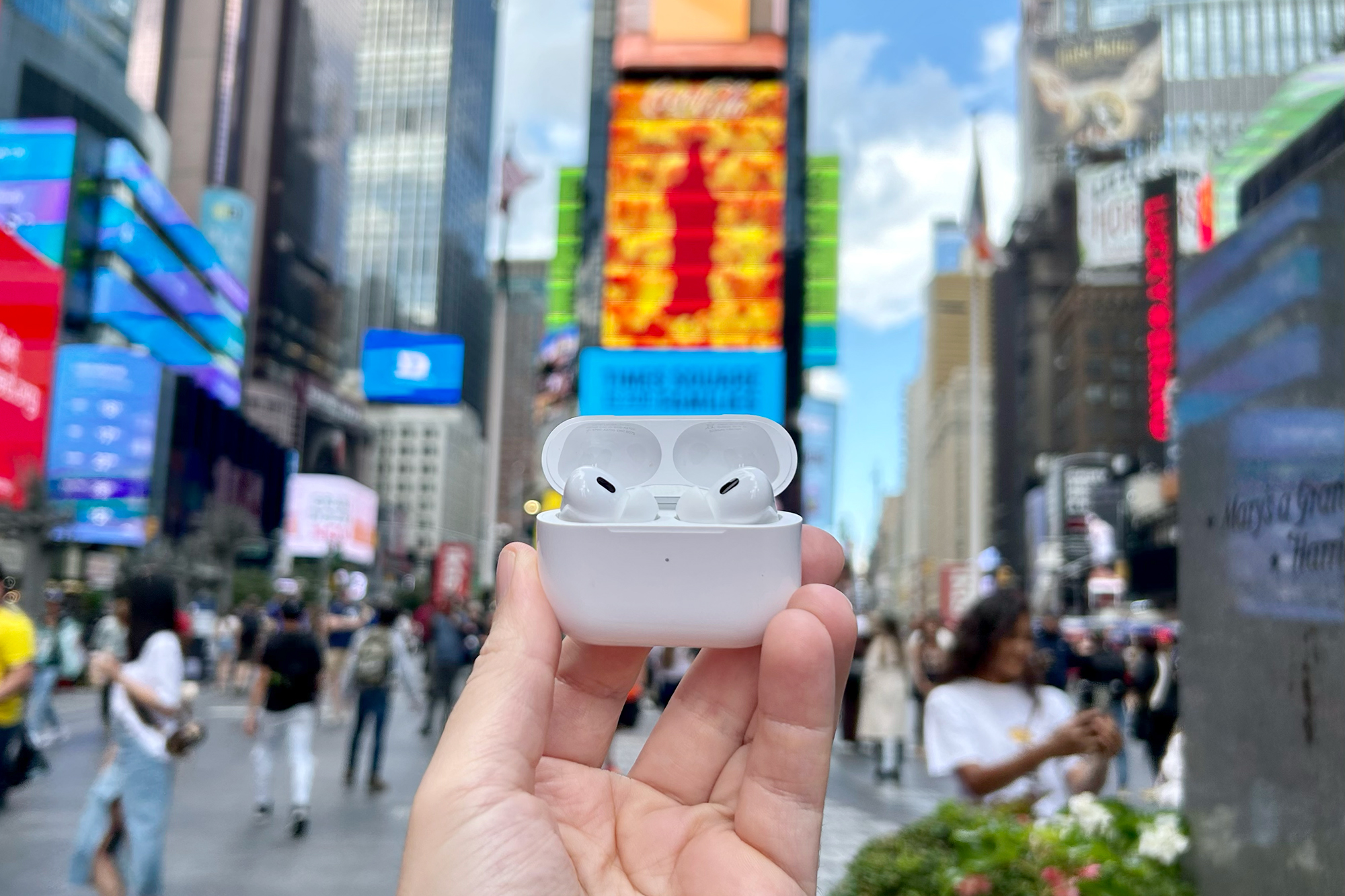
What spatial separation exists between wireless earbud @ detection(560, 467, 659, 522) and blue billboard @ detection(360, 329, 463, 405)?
8127 mm

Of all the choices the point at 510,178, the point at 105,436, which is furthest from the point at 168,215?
the point at 510,178

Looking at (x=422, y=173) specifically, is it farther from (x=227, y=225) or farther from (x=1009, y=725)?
(x=1009, y=725)

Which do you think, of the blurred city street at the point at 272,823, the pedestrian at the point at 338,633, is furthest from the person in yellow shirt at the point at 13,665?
the pedestrian at the point at 338,633

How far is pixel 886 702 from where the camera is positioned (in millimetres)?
10844

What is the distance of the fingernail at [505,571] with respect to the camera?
145 cm

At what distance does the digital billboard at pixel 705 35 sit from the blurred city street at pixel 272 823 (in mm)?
9661

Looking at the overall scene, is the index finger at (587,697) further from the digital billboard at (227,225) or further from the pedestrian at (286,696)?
the digital billboard at (227,225)

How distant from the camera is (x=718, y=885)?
139cm

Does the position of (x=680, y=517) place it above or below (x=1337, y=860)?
above

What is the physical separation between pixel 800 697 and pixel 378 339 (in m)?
9.32

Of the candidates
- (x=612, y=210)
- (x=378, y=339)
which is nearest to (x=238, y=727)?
(x=378, y=339)

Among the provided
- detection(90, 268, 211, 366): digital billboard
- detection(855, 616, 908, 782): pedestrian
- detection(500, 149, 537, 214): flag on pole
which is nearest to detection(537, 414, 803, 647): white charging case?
detection(855, 616, 908, 782): pedestrian

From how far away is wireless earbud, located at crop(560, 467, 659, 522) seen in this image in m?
1.37

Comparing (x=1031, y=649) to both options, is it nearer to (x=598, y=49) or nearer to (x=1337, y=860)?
(x=1337, y=860)
